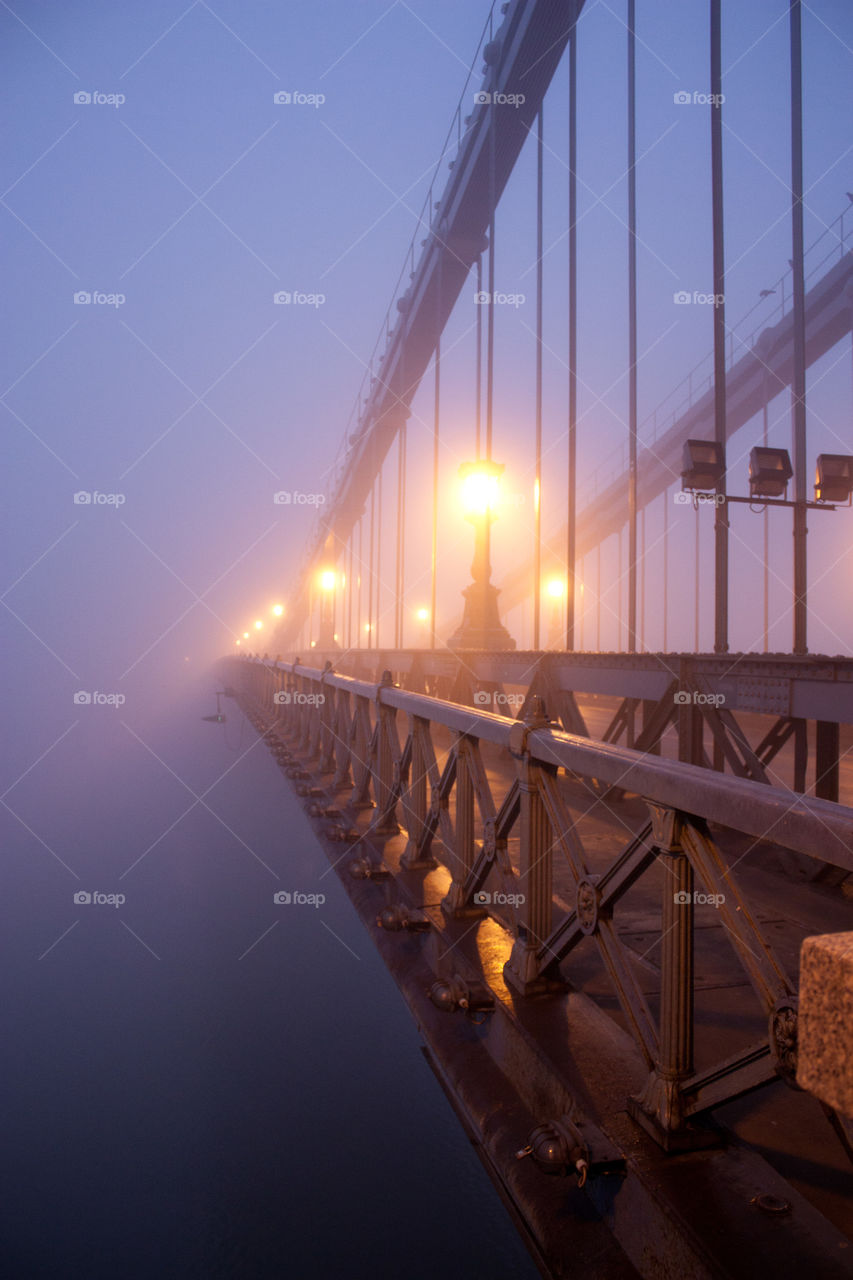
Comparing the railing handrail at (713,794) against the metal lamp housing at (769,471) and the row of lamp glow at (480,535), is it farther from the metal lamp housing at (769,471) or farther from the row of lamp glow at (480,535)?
the row of lamp glow at (480,535)

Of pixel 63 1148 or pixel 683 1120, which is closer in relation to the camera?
pixel 683 1120

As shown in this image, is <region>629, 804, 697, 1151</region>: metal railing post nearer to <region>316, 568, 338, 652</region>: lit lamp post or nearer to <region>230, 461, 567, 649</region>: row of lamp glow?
<region>230, 461, 567, 649</region>: row of lamp glow

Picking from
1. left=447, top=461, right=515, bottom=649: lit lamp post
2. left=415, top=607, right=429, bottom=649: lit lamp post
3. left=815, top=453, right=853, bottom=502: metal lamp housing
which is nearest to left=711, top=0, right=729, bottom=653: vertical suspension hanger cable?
left=815, top=453, right=853, bottom=502: metal lamp housing

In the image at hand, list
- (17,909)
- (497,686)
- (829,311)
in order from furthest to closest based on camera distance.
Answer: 1. (829,311)
2. (497,686)
3. (17,909)

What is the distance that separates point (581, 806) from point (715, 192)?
9.95 metres

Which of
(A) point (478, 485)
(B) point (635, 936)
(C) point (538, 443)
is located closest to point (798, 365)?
(A) point (478, 485)

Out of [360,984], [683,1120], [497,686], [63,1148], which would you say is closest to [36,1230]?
[63,1148]

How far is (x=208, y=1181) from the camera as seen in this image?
10.3 ft

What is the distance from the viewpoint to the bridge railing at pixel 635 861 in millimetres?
1492

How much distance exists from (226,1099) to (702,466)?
8.00m

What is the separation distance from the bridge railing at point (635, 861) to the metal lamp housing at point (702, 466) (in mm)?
5407

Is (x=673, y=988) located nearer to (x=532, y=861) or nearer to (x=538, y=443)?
(x=532, y=861)

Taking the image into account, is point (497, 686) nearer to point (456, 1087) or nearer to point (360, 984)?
point (360, 984)

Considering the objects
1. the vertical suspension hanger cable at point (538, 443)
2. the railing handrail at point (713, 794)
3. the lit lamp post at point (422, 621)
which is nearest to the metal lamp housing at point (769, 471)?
the vertical suspension hanger cable at point (538, 443)
